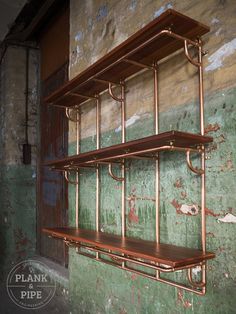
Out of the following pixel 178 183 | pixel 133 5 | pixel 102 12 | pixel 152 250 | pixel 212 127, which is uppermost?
pixel 102 12

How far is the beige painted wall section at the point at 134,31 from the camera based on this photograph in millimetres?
1177

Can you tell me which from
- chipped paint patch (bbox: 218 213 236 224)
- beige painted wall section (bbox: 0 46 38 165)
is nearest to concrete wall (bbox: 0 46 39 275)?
beige painted wall section (bbox: 0 46 38 165)

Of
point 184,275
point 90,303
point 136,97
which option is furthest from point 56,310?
point 136,97

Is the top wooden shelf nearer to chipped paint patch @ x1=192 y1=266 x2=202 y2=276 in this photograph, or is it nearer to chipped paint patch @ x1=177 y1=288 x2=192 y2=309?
chipped paint patch @ x1=192 y1=266 x2=202 y2=276

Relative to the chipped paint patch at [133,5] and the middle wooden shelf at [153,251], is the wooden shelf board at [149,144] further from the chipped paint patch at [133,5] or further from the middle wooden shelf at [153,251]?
the chipped paint patch at [133,5]

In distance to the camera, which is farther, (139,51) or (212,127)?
(139,51)

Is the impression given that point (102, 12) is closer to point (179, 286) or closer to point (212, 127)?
point (212, 127)

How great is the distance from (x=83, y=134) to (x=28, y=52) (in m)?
1.84

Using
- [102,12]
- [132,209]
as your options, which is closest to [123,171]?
[132,209]

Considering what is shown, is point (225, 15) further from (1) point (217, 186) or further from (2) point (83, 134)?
(2) point (83, 134)

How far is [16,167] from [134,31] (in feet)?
7.33

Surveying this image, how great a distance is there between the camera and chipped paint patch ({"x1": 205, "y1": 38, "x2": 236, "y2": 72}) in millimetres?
1139

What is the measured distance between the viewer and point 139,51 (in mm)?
1356

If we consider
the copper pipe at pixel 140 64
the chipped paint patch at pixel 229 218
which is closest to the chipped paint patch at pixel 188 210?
the chipped paint patch at pixel 229 218
